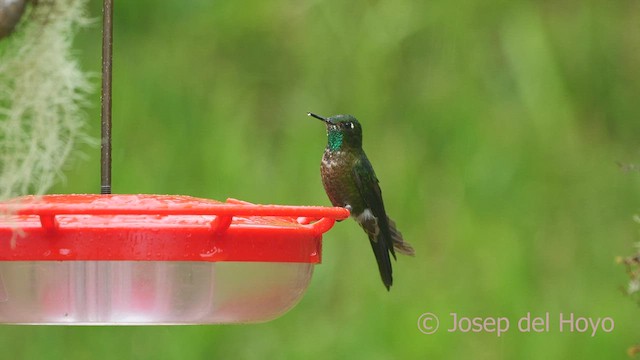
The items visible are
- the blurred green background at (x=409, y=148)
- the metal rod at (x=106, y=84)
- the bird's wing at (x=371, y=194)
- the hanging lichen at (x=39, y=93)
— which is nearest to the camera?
the hanging lichen at (x=39, y=93)

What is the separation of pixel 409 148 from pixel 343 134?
3.03 ft

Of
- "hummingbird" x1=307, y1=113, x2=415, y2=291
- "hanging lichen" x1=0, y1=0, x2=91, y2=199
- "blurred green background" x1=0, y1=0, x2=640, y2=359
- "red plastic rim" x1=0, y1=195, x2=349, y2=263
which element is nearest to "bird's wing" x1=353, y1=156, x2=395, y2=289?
A: "hummingbird" x1=307, y1=113, x2=415, y2=291

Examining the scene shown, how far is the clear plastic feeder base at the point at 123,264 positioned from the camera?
158 cm

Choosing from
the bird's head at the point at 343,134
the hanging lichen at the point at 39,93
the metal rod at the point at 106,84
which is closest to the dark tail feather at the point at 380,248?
the bird's head at the point at 343,134

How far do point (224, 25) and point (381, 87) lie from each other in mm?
462

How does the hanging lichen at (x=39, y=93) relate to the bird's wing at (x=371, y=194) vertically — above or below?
above

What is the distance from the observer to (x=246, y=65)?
358 cm

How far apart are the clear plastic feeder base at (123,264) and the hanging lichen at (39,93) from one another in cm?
6

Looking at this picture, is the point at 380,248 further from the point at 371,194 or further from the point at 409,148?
the point at 409,148

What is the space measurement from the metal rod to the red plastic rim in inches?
5.4

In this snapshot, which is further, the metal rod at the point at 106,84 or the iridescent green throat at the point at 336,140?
the iridescent green throat at the point at 336,140

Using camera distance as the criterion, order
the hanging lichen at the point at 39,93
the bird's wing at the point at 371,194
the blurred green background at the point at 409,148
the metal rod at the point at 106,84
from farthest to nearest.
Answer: the blurred green background at the point at 409,148, the bird's wing at the point at 371,194, the metal rod at the point at 106,84, the hanging lichen at the point at 39,93

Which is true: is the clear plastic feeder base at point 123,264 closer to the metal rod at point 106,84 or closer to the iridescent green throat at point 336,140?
the metal rod at point 106,84

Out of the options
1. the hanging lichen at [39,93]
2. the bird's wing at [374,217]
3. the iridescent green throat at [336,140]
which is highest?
the hanging lichen at [39,93]
